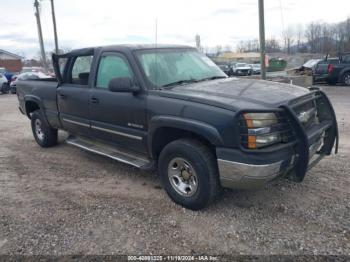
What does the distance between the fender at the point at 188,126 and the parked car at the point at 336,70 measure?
16350 mm

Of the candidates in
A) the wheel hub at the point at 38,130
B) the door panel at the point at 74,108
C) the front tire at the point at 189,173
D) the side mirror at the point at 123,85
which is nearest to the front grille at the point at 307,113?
the front tire at the point at 189,173

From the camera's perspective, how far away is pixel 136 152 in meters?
4.64

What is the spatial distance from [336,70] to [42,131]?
15.9 metres

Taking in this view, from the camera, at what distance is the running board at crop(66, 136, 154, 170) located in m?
4.47

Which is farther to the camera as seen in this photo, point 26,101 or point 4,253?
point 26,101

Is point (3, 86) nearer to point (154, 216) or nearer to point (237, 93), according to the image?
point (154, 216)

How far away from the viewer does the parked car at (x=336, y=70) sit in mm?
17750

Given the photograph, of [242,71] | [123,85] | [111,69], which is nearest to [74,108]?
[111,69]

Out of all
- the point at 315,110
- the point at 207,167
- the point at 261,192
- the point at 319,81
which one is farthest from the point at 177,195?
the point at 319,81

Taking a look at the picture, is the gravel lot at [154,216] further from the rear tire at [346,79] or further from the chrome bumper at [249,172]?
the rear tire at [346,79]

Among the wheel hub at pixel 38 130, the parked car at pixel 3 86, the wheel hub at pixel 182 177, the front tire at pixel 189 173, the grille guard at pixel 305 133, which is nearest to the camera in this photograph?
the grille guard at pixel 305 133

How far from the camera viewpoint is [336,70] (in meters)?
17.9

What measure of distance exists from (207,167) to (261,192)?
1126 mm

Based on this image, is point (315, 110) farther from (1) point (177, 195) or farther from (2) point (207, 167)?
(1) point (177, 195)
